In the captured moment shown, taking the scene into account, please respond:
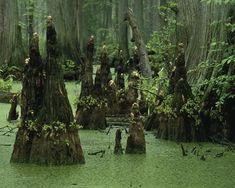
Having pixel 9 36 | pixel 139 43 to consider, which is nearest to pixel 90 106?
pixel 139 43

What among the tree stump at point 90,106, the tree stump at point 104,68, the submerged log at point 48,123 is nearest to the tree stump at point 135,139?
the submerged log at point 48,123

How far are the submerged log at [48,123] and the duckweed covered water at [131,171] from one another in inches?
5.7

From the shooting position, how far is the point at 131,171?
5375mm

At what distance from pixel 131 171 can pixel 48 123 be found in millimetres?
912

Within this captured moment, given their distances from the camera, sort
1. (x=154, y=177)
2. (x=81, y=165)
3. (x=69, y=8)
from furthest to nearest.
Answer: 1. (x=69, y=8)
2. (x=81, y=165)
3. (x=154, y=177)

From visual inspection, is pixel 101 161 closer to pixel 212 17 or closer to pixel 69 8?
pixel 212 17

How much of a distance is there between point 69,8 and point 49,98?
9882 mm

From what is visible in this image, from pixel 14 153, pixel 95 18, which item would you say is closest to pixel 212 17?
pixel 14 153

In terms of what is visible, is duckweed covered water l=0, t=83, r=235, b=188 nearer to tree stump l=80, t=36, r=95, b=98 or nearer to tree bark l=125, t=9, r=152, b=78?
tree stump l=80, t=36, r=95, b=98

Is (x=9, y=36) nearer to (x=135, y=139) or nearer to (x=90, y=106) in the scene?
(x=90, y=106)

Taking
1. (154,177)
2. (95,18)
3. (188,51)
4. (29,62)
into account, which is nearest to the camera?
(154,177)

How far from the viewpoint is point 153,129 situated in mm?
7949

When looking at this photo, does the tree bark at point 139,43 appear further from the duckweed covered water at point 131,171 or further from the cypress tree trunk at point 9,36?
the duckweed covered water at point 131,171

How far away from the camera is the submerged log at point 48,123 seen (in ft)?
18.1
